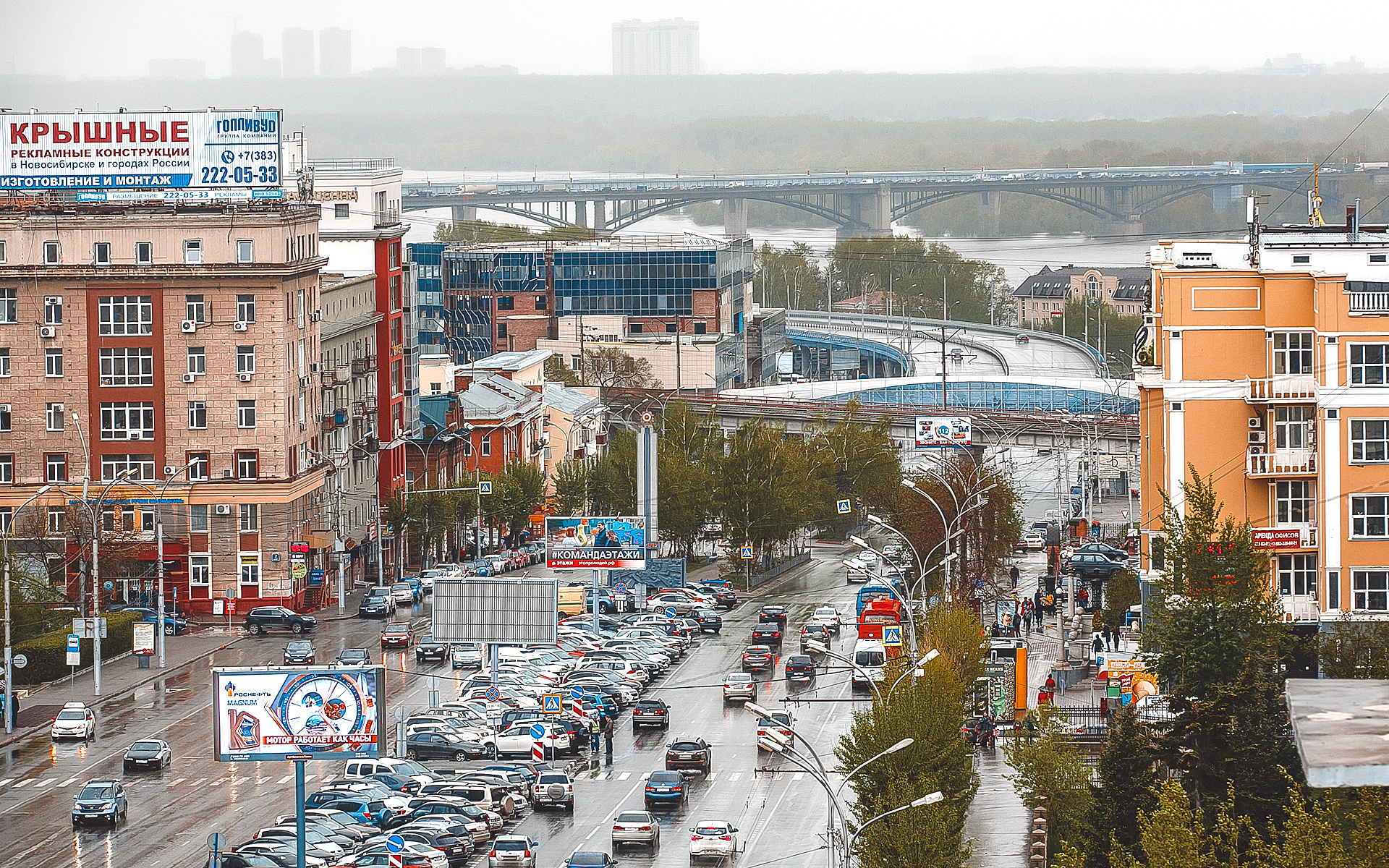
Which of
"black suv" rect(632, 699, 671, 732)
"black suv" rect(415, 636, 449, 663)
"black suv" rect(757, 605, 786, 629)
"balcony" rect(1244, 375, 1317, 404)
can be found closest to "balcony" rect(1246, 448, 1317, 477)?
"balcony" rect(1244, 375, 1317, 404)

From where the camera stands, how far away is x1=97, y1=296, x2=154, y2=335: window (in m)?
87.7

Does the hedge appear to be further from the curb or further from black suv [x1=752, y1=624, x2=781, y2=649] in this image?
black suv [x1=752, y1=624, x2=781, y2=649]

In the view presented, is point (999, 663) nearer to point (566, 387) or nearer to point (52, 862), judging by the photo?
point (52, 862)

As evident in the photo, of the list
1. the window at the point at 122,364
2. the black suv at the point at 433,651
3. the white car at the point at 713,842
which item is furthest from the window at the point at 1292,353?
the window at the point at 122,364

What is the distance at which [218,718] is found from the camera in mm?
47625

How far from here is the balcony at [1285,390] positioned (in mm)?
63719

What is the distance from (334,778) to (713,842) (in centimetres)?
1396

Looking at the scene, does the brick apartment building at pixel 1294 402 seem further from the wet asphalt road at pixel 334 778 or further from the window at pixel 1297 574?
the wet asphalt road at pixel 334 778

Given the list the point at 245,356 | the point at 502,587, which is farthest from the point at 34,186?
the point at 502,587

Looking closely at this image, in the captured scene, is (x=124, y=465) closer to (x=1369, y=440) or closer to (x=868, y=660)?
(x=868, y=660)

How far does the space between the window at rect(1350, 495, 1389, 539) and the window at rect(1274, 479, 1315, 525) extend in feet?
5.47

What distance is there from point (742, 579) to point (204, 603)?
1050 inches

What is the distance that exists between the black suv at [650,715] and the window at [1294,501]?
20.2 m

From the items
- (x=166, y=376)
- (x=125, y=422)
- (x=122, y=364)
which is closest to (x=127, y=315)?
(x=122, y=364)
